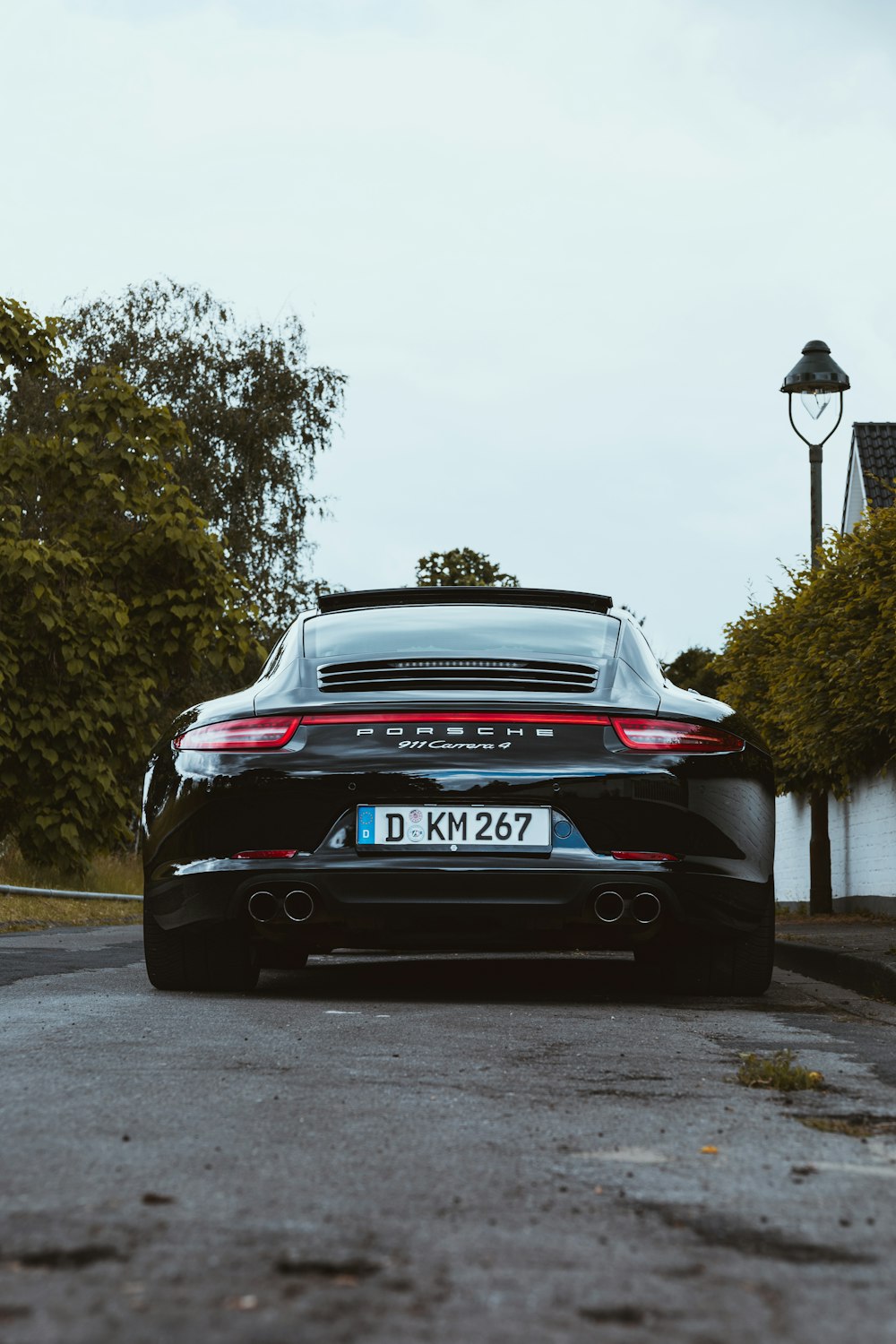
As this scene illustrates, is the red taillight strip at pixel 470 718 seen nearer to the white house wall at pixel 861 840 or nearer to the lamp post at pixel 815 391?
the lamp post at pixel 815 391

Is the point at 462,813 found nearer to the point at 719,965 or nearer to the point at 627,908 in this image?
the point at 627,908

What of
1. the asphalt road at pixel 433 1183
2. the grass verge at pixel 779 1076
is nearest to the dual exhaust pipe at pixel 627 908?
the asphalt road at pixel 433 1183

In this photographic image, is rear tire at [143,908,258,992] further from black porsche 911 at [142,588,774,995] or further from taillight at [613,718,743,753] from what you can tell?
taillight at [613,718,743,753]

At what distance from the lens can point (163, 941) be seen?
6.38m

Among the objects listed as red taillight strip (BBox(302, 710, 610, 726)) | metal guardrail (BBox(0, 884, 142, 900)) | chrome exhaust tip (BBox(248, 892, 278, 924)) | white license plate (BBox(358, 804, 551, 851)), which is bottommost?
metal guardrail (BBox(0, 884, 142, 900))

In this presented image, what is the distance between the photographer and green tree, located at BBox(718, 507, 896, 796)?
14234 mm

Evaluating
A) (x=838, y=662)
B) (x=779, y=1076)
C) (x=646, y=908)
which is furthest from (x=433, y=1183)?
(x=838, y=662)

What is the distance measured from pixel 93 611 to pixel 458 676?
12.6m

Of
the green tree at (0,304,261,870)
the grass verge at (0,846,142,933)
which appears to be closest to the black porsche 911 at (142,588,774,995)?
the grass verge at (0,846,142,933)

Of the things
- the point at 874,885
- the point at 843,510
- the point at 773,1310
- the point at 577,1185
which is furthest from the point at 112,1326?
the point at 843,510

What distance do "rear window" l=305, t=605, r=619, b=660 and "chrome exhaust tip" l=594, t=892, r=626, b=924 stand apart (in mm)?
895

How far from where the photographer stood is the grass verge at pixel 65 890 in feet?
45.2

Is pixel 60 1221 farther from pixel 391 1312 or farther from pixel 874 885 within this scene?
pixel 874 885

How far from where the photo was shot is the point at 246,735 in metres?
6.08
